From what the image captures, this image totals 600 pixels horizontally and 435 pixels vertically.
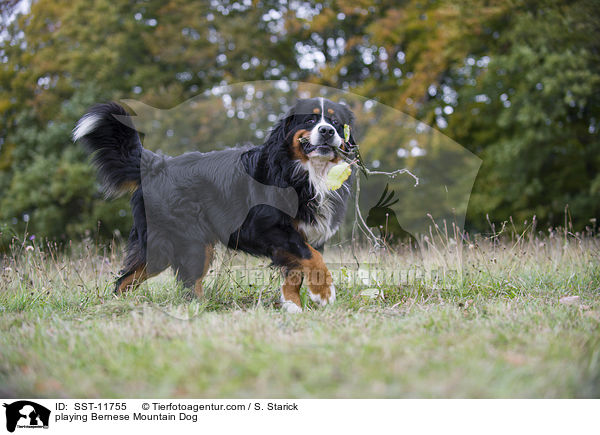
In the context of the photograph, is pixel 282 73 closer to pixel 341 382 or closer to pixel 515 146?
pixel 515 146

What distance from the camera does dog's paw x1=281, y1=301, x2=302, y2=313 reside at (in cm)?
305

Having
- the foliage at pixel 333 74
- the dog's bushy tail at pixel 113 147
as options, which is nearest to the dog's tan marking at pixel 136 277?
the dog's bushy tail at pixel 113 147

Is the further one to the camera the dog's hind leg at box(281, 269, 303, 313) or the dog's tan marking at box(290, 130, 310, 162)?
the dog's tan marking at box(290, 130, 310, 162)

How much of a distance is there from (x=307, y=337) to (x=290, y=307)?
0.79 m

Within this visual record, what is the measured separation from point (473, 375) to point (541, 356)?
1.44ft

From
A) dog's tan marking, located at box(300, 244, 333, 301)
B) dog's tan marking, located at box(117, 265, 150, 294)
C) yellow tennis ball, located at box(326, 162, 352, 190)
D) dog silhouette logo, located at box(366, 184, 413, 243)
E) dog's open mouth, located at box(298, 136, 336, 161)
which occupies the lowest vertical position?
dog's tan marking, located at box(117, 265, 150, 294)

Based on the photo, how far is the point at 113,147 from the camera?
12.0 ft

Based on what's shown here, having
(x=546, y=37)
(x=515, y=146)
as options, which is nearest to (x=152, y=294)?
(x=515, y=146)

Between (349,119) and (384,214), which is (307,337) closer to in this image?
(384,214)

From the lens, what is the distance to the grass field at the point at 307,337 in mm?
1786

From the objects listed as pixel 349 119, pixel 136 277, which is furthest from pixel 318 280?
pixel 136 277

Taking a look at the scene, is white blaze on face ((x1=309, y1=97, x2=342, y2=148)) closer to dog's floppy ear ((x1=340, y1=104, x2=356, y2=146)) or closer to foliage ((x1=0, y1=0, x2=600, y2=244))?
dog's floppy ear ((x1=340, y1=104, x2=356, y2=146))
